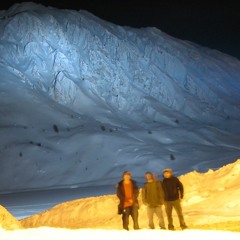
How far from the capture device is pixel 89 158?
71312 mm

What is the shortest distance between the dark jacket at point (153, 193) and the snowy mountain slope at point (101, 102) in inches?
1879

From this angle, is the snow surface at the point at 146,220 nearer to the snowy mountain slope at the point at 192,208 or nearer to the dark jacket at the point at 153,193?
the snowy mountain slope at the point at 192,208

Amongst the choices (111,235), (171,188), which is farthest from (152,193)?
(111,235)

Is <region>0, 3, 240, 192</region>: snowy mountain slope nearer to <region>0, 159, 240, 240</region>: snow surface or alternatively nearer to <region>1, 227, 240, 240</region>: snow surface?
<region>0, 159, 240, 240</region>: snow surface

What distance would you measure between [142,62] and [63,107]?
27899mm

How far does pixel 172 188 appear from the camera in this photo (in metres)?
15.0

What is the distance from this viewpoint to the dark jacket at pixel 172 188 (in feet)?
49.2

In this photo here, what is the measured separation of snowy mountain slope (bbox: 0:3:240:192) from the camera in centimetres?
7025

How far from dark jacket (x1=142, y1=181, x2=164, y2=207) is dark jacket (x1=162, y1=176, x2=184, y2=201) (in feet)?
0.51

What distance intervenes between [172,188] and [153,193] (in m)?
0.53

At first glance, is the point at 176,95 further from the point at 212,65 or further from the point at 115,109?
the point at 212,65

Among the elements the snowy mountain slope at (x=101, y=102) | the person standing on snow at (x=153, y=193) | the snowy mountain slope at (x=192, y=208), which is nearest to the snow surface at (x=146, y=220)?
the snowy mountain slope at (x=192, y=208)

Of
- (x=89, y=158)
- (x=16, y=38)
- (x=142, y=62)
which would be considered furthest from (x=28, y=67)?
(x=89, y=158)

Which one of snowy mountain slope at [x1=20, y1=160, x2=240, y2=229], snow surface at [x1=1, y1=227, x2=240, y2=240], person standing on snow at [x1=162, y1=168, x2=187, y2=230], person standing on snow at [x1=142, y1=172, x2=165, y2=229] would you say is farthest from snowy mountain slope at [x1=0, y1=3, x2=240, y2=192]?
snow surface at [x1=1, y1=227, x2=240, y2=240]
